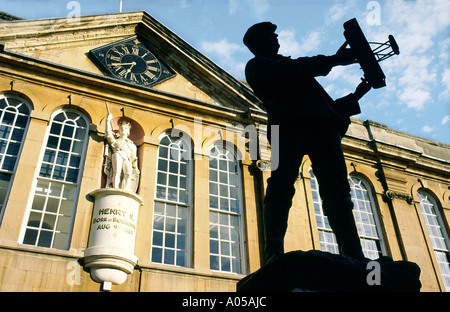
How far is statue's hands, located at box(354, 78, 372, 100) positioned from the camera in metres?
4.31

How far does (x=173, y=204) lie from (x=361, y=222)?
19.8 feet

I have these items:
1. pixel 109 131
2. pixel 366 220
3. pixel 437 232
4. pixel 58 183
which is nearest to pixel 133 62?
pixel 109 131

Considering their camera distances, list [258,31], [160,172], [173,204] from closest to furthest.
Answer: [258,31] → [173,204] → [160,172]

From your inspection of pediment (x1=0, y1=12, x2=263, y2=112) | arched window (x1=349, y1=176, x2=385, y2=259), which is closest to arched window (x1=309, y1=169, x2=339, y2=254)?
arched window (x1=349, y1=176, x2=385, y2=259)

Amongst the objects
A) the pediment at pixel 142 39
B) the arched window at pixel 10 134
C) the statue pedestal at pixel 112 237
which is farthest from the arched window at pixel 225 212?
the arched window at pixel 10 134

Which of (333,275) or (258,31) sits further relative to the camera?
(258,31)

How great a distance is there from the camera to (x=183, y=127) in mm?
13195

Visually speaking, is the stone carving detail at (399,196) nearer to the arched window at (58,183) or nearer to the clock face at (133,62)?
the clock face at (133,62)

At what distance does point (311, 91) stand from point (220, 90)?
10.4m

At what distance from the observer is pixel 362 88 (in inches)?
171

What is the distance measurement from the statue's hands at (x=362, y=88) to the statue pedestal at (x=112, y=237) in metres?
6.80

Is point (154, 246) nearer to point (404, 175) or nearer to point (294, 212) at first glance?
point (294, 212)

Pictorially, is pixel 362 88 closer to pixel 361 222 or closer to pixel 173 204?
pixel 173 204
